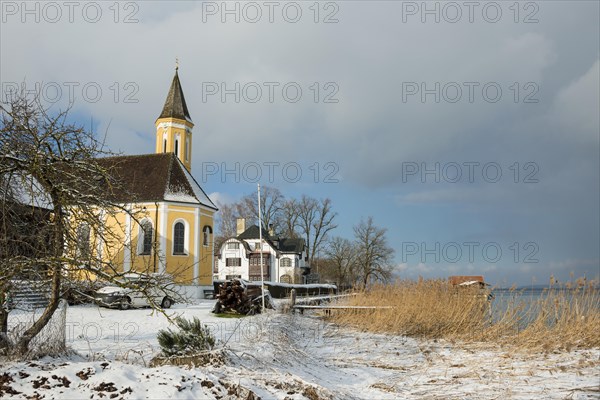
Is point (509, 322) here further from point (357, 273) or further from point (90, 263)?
point (357, 273)

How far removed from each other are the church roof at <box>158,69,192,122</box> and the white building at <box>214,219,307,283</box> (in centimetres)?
2294

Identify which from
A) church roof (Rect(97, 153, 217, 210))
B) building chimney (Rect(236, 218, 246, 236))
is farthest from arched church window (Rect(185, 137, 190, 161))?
building chimney (Rect(236, 218, 246, 236))

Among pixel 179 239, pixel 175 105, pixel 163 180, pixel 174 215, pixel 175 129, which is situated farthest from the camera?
pixel 175 105

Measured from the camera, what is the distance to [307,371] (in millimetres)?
8891

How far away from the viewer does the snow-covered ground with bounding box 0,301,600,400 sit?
547cm

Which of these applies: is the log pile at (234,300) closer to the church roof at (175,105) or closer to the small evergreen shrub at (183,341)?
the small evergreen shrub at (183,341)

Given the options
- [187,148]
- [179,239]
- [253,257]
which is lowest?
[253,257]

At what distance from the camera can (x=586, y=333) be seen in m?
11.4

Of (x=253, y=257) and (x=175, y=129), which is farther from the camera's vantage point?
(x=253, y=257)

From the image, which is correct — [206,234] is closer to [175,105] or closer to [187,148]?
[187,148]

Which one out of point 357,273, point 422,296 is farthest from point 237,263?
point 422,296

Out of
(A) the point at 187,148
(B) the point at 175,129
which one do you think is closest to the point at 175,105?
(B) the point at 175,129

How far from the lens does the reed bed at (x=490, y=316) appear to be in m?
11.4

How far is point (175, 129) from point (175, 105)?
2.02m
